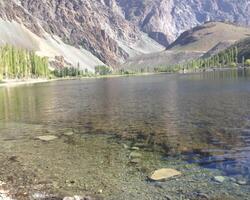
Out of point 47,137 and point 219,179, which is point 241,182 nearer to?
point 219,179

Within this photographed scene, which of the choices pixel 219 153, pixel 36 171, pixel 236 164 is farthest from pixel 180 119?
pixel 36 171

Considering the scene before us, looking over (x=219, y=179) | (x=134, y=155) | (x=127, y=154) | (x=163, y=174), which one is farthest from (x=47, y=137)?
(x=219, y=179)

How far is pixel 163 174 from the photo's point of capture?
2633 centimetres

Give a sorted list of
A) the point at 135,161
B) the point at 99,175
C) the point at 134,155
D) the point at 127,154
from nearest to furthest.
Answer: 1. the point at 99,175
2. the point at 135,161
3. the point at 134,155
4. the point at 127,154

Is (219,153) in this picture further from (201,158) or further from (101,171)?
(101,171)

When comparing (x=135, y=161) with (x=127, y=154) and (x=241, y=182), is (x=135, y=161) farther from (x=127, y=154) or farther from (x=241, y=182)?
(x=241, y=182)

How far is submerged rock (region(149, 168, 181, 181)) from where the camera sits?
84.1ft

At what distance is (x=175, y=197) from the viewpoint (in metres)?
22.2

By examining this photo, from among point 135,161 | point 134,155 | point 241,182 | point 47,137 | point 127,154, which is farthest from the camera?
point 47,137

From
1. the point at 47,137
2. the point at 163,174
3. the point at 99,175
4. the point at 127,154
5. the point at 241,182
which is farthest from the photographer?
the point at 47,137

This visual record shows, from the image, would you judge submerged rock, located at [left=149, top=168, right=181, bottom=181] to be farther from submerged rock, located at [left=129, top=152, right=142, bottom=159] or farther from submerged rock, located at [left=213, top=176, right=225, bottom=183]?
submerged rock, located at [left=129, top=152, right=142, bottom=159]

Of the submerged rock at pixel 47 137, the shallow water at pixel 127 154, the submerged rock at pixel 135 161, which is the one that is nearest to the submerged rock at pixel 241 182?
the shallow water at pixel 127 154

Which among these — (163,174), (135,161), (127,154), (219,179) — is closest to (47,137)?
(127,154)

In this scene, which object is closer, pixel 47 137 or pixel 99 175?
pixel 99 175
